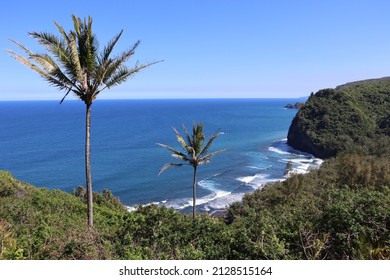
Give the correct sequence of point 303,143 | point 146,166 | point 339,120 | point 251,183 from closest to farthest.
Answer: point 251,183 → point 146,166 → point 303,143 → point 339,120

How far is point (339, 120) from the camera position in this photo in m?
80.7

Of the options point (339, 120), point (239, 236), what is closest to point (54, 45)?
point (239, 236)

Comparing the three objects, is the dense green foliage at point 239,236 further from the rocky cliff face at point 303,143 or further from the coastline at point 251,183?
the rocky cliff face at point 303,143

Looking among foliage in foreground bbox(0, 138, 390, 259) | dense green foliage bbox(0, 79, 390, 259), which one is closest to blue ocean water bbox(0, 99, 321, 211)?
dense green foliage bbox(0, 79, 390, 259)

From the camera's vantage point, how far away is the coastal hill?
70750 millimetres

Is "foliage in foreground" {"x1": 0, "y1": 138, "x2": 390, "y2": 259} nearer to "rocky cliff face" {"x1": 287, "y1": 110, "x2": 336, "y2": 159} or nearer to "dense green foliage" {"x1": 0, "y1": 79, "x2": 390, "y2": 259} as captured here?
"dense green foliage" {"x1": 0, "y1": 79, "x2": 390, "y2": 259}

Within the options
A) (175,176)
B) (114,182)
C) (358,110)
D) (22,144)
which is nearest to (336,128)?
(358,110)

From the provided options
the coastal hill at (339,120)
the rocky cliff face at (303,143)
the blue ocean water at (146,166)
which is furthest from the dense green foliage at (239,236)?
the rocky cliff face at (303,143)

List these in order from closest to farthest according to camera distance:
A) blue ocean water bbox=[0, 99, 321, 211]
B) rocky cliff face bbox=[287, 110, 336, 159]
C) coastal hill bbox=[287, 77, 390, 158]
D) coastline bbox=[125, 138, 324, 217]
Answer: coastline bbox=[125, 138, 324, 217]
blue ocean water bbox=[0, 99, 321, 211]
rocky cliff face bbox=[287, 110, 336, 159]
coastal hill bbox=[287, 77, 390, 158]

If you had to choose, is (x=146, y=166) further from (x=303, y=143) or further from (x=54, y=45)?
(x=54, y=45)

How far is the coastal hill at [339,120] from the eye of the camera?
7075 centimetres

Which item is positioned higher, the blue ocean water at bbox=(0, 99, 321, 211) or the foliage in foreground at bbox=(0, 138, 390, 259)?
the foliage in foreground at bbox=(0, 138, 390, 259)

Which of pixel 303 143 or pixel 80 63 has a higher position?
pixel 80 63

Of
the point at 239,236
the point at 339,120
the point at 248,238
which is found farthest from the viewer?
the point at 339,120
